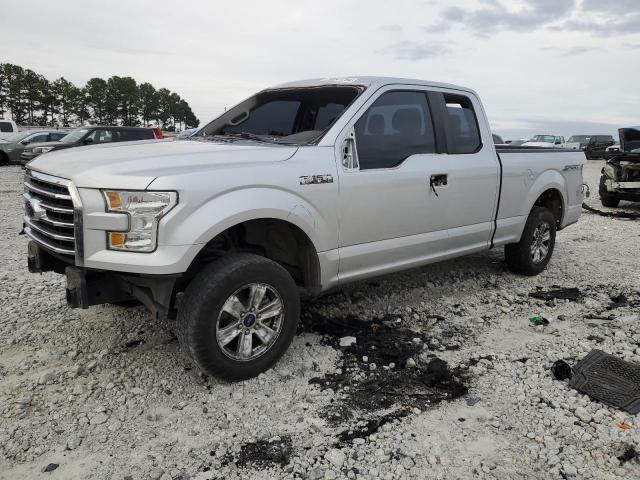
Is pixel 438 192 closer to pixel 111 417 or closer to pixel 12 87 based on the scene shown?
pixel 111 417

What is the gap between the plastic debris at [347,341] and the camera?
12.6 feet

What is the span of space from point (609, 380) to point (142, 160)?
10.5 feet

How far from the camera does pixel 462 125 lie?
4.72m

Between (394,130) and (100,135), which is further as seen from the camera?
(100,135)

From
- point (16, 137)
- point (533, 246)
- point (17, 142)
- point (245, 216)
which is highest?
point (16, 137)

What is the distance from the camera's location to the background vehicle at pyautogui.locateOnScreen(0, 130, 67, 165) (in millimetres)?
19422

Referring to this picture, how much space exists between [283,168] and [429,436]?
1779mm

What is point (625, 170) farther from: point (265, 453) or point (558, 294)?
point (265, 453)

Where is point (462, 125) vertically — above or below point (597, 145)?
below

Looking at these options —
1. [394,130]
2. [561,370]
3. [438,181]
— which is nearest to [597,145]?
[438,181]

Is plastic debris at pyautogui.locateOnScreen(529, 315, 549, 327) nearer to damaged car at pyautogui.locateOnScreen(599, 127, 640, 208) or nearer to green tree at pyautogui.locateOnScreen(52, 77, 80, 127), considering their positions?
damaged car at pyautogui.locateOnScreen(599, 127, 640, 208)

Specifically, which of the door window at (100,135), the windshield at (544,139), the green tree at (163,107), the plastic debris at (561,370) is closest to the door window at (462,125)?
the plastic debris at (561,370)

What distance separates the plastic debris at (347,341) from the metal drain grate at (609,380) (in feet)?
4.82

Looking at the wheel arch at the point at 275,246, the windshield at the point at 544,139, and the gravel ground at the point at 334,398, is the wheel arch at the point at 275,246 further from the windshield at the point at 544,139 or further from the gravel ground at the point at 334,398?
the windshield at the point at 544,139
